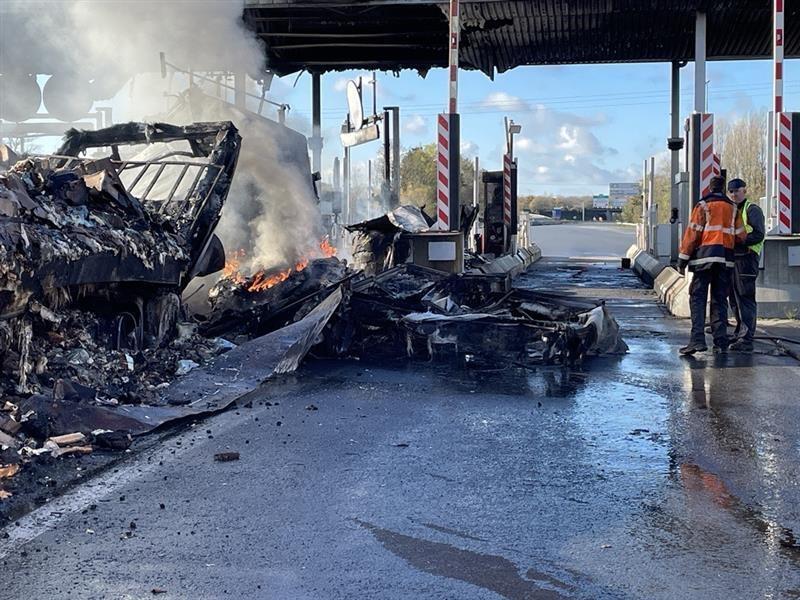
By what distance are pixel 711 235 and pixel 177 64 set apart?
947 cm

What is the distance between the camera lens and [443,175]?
12898mm

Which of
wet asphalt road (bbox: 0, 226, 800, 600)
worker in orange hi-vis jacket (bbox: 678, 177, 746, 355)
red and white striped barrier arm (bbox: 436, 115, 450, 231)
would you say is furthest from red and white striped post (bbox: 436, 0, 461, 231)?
wet asphalt road (bbox: 0, 226, 800, 600)

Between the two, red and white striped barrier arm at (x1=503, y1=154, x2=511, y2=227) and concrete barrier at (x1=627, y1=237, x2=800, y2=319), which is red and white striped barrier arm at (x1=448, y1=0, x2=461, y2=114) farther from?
red and white striped barrier arm at (x1=503, y1=154, x2=511, y2=227)

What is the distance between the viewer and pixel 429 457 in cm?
536

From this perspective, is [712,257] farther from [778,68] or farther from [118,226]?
[118,226]

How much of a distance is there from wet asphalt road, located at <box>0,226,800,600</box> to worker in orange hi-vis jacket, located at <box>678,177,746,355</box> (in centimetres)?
217

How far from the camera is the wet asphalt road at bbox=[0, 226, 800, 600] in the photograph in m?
3.54

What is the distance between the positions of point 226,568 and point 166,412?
2.84m

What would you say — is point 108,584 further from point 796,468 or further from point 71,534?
point 796,468

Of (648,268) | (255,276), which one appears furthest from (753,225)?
(648,268)

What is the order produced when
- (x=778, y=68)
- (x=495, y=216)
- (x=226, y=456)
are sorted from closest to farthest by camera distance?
(x=226, y=456) < (x=778, y=68) < (x=495, y=216)

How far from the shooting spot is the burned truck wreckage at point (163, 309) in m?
6.11

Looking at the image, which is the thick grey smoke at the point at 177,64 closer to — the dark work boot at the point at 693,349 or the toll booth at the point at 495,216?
the dark work boot at the point at 693,349

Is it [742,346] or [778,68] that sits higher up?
[778,68]
